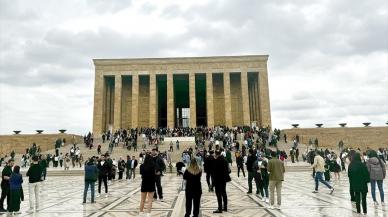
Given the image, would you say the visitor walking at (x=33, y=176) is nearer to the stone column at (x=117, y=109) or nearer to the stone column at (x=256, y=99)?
the stone column at (x=117, y=109)

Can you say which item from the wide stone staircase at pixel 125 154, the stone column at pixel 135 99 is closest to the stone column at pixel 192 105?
the stone column at pixel 135 99

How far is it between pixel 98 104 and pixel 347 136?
29.2 meters

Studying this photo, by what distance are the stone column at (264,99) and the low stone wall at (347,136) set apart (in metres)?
5.54

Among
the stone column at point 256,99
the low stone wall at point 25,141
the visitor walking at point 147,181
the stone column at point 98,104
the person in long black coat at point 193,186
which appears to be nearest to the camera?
the person in long black coat at point 193,186

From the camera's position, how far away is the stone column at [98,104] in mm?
40375

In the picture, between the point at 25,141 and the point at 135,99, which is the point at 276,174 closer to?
the point at 25,141

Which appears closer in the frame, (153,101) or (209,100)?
(153,101)

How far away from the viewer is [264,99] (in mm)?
41125

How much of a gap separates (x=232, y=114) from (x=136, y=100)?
12.7 metres

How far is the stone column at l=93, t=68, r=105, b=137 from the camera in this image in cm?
4038

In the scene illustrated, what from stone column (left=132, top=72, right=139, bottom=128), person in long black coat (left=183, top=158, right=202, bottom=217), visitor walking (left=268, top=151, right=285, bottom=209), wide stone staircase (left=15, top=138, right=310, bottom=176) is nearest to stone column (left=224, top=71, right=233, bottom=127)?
wide stone staircase (left=15, top=138, right=310, bottom=176)

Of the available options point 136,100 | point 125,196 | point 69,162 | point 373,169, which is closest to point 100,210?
point 125,196

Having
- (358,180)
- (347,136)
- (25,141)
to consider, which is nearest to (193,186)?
(358,180)

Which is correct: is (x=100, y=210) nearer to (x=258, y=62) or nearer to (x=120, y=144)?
(x=120, y=144)
